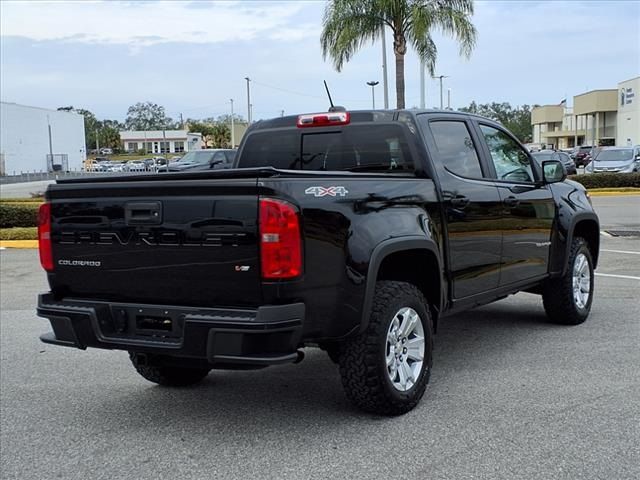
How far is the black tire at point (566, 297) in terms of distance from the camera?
702 cm

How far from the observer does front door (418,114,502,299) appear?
5371 mm

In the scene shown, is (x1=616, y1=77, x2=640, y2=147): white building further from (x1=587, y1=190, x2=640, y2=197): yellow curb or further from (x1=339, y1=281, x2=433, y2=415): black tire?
(x1=339, y1=281, x2=433, y2=415): black tire

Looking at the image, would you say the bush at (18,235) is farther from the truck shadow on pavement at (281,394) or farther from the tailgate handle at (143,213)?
the tailgate handle at (143,213)

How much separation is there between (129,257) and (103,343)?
53 centimetres

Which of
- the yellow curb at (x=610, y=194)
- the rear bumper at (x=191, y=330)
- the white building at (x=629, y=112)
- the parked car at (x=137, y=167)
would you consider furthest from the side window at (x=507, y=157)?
the white building at (x=629, y=112)

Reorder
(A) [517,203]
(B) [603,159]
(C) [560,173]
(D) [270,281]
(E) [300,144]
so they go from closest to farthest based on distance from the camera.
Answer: (D) [270,281] < (E) [300,144] < (A) [517,203] < (C) [560,173] < (B) [603,159]

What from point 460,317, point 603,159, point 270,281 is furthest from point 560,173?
point 603,159

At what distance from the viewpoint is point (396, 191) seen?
4.81m

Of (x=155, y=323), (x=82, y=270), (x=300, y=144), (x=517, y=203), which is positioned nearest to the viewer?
(x=155, y=323)

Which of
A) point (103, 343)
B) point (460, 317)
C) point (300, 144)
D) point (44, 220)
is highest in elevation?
point (300, 144)

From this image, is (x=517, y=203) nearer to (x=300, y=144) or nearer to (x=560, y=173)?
(x=560, y=173)

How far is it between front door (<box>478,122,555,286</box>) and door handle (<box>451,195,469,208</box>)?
642mm

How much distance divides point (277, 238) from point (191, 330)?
2.32ft

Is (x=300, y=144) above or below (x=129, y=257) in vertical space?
above
